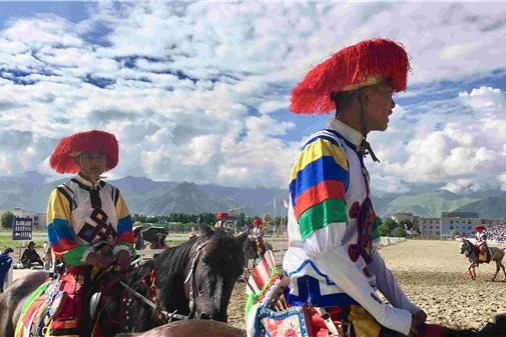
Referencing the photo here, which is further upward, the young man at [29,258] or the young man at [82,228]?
the young man at [82,228]

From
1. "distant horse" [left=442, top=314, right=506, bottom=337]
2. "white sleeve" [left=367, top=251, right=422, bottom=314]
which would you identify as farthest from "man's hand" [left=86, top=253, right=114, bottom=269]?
"distant horse" [left=442, top=314, right=506, bottom=337]

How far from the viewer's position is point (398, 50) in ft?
8.11

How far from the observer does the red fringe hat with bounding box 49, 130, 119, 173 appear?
5.02m

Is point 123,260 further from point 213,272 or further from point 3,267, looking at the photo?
point 3,267

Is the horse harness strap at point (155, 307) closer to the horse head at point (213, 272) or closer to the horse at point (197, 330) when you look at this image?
the horse head at point (213, 272)

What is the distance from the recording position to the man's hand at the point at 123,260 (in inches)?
177

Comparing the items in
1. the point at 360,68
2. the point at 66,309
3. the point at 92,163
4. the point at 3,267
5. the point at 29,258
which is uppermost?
the point at 360,68

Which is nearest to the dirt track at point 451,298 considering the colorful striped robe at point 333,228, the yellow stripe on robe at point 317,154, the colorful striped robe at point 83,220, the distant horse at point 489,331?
the colorful striped robe at point 83,220

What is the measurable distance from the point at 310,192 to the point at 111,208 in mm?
3427

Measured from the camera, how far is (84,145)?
5004mm

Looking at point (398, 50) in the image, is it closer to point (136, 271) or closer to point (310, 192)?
point (310, 192)

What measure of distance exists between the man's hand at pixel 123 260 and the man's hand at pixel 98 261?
90 mm

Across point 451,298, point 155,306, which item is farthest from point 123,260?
point 451,298

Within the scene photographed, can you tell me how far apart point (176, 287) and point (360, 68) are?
→ 302cm
